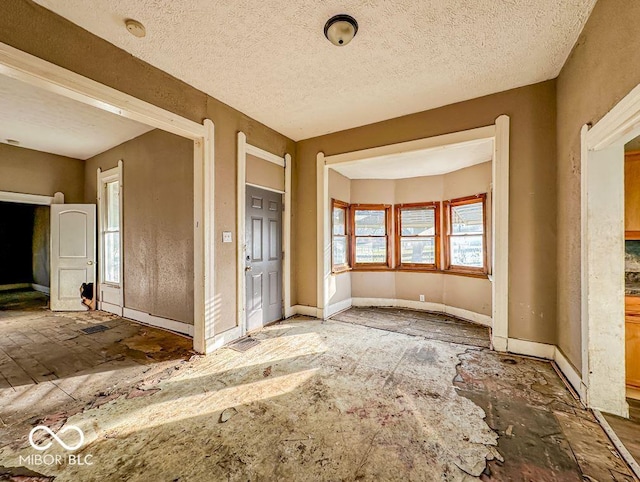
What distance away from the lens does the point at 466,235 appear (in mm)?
4559

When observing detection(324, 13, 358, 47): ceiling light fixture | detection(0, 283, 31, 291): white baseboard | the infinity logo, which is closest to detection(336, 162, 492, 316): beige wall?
detection(324, 13, 358, 47): ceiling light fixture

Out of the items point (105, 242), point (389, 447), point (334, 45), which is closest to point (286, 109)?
point (334, 45)

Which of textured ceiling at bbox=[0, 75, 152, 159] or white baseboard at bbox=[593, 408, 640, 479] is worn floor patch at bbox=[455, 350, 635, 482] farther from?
textured ceiling at bbox=[0, 75, 152, 159]

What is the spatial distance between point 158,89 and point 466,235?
4.68m

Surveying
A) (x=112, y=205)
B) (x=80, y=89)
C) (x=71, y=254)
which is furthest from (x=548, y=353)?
(x=71, y=254)

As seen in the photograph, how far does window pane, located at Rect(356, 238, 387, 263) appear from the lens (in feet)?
17.7

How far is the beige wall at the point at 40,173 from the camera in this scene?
464cm

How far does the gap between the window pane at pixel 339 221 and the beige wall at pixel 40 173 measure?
512cm

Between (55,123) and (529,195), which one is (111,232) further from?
(529,195)

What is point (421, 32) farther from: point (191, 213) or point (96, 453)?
point (96, 453)

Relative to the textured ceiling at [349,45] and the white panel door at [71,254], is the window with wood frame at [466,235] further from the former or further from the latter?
the white panel door at [71,254]

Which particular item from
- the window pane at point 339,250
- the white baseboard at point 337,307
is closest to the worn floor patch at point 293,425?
the white baseboard at point 337,307

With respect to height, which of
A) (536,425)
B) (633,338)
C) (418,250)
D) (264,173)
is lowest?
(536,425)

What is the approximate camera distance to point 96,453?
5.33 ft
